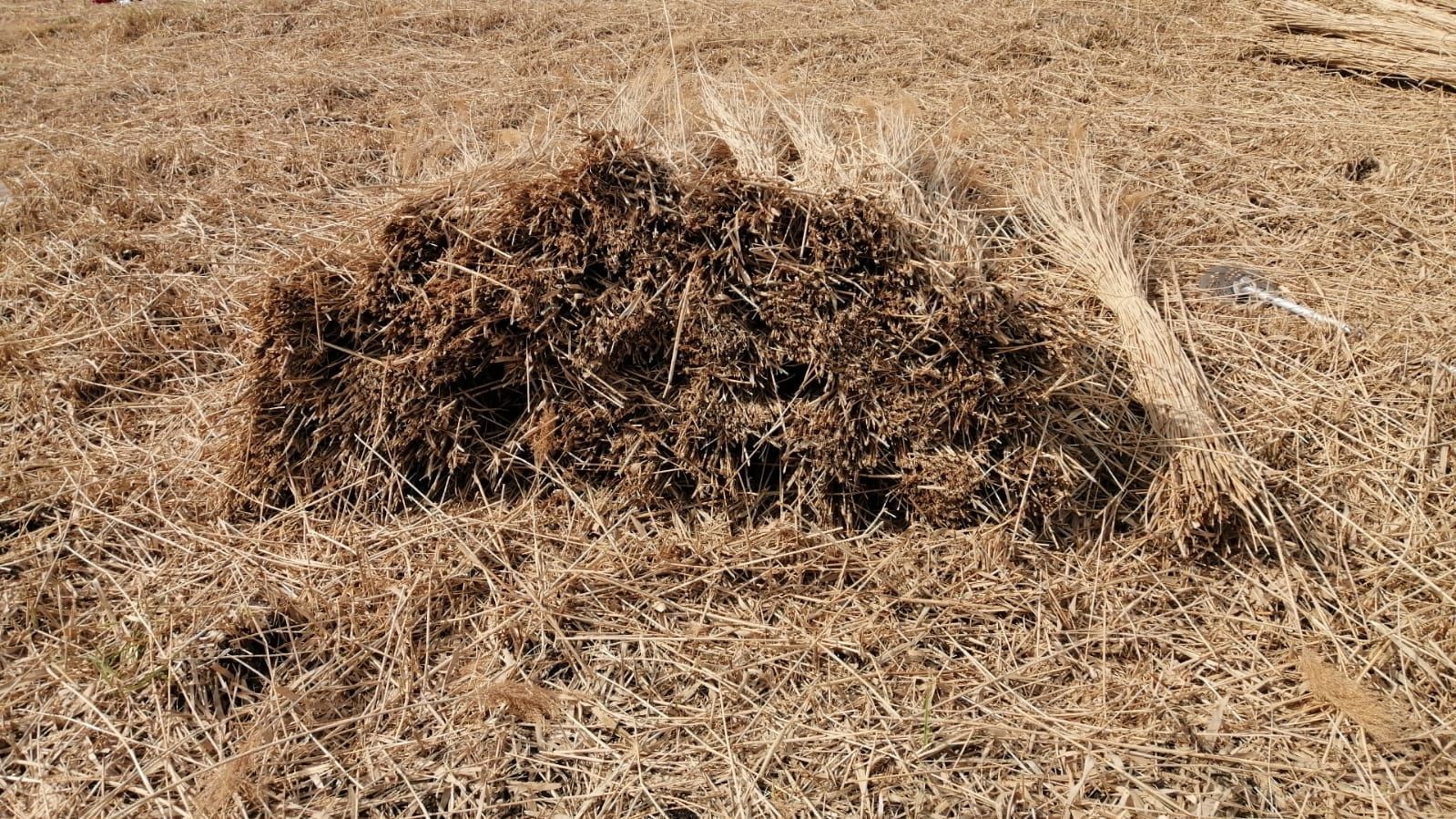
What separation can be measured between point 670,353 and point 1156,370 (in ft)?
4.95

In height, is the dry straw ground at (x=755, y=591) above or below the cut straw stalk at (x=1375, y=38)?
below

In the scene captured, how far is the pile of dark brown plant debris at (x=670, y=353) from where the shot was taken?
247 centimetres

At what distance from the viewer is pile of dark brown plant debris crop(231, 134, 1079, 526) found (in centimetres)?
247

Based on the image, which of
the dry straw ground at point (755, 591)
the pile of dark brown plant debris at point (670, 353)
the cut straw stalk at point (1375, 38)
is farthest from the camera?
the cut straw stalk at point (1375, 38)

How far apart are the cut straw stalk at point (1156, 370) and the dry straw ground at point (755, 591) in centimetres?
3

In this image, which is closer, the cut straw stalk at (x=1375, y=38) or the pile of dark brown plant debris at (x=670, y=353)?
the pile of dark brown plant debris at (x=670, y=353)

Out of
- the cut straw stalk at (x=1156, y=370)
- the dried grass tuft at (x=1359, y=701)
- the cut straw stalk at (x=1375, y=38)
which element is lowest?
the dried grass tuft at (x=1359, y=701)

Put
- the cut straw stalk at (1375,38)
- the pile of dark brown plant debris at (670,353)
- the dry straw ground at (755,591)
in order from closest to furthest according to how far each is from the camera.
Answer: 1. the dry straw ground at (755,591)
2. the pile of dark brown plant debris at (670,353)
3. the cut straw stalk at (1375,38)

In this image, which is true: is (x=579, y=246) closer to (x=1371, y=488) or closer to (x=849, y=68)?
(x=1371, y=488)

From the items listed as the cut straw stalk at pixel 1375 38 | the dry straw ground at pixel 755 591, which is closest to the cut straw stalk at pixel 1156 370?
the dry straw ground at pixel 755 591

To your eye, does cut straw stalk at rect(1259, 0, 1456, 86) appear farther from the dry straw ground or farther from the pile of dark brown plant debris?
the pile of dark brown plant debris

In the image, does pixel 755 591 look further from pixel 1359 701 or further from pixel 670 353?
pixel 1359 701

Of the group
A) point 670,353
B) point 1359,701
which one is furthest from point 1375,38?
point 670,353

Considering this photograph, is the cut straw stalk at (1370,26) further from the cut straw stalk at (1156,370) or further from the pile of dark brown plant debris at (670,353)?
the pile of dark brown plant debris at (670,353)
